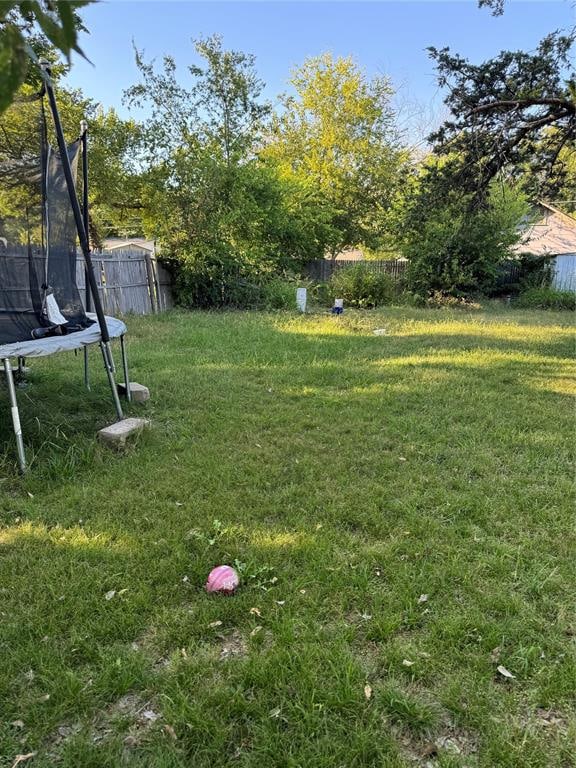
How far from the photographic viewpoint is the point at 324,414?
3.69 meters

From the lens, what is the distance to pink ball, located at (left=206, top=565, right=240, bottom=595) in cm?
177

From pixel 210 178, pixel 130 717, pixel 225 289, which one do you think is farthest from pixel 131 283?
pixel 130 717

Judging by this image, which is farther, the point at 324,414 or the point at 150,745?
the point at 324,414

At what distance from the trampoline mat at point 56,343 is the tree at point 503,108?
525cm

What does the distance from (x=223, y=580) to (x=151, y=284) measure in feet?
28.5

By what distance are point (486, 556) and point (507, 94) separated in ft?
19.9

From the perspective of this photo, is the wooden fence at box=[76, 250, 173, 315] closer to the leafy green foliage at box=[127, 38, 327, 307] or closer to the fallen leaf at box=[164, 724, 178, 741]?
the leafy green foliage at box=[127, 38, 327, 307]

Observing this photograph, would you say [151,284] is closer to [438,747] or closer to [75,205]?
[75,205]

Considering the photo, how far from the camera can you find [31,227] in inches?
130

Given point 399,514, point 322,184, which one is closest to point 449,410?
point 399,514

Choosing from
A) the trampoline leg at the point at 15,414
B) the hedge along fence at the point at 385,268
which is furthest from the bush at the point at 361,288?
the trampoline leg at the point at 15,414

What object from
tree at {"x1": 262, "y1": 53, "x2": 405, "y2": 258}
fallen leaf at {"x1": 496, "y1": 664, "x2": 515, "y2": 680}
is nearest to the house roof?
tree at {"x1": 262, "y1": 53, "x2": 405, "y2": 258}

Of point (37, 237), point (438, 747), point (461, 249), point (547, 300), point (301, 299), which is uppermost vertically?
point (461, 249)

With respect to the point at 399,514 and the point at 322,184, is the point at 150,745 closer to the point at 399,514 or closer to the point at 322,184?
the point at 399,514
